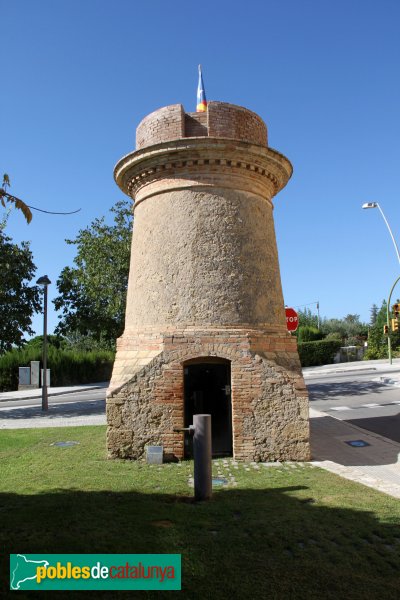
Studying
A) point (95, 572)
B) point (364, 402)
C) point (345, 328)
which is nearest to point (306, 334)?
point (345, 328)

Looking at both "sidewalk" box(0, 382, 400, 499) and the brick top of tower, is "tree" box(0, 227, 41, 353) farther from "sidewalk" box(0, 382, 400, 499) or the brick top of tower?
the brick top of tower

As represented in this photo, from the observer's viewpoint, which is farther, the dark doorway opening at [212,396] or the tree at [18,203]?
the dark doorway opening at [212,396]

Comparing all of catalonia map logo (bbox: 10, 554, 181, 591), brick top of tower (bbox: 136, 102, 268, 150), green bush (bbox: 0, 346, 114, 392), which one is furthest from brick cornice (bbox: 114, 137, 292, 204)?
green bush (bbox: 0, 346, 114, 392)

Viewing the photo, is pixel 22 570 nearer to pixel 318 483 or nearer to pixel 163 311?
pixel 318 483

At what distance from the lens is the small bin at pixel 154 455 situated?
747 cm

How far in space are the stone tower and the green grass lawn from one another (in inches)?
33.2

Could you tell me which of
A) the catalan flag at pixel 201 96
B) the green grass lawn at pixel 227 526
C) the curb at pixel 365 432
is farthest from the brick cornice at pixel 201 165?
the curb at pixel 365 432

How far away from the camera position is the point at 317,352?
39312 mm

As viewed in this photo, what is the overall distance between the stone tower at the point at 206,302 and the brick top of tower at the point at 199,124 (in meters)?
0.02

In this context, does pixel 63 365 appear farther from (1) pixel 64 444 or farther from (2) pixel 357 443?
(2) pixel 357 443

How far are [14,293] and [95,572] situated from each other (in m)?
14.4

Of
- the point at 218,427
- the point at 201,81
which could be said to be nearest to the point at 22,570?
the point at 218,427

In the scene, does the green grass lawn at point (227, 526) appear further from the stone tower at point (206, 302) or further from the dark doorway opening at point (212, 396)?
the dark doorway opening at point (212, 396)

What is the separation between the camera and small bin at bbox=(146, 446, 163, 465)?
24.5 ft
